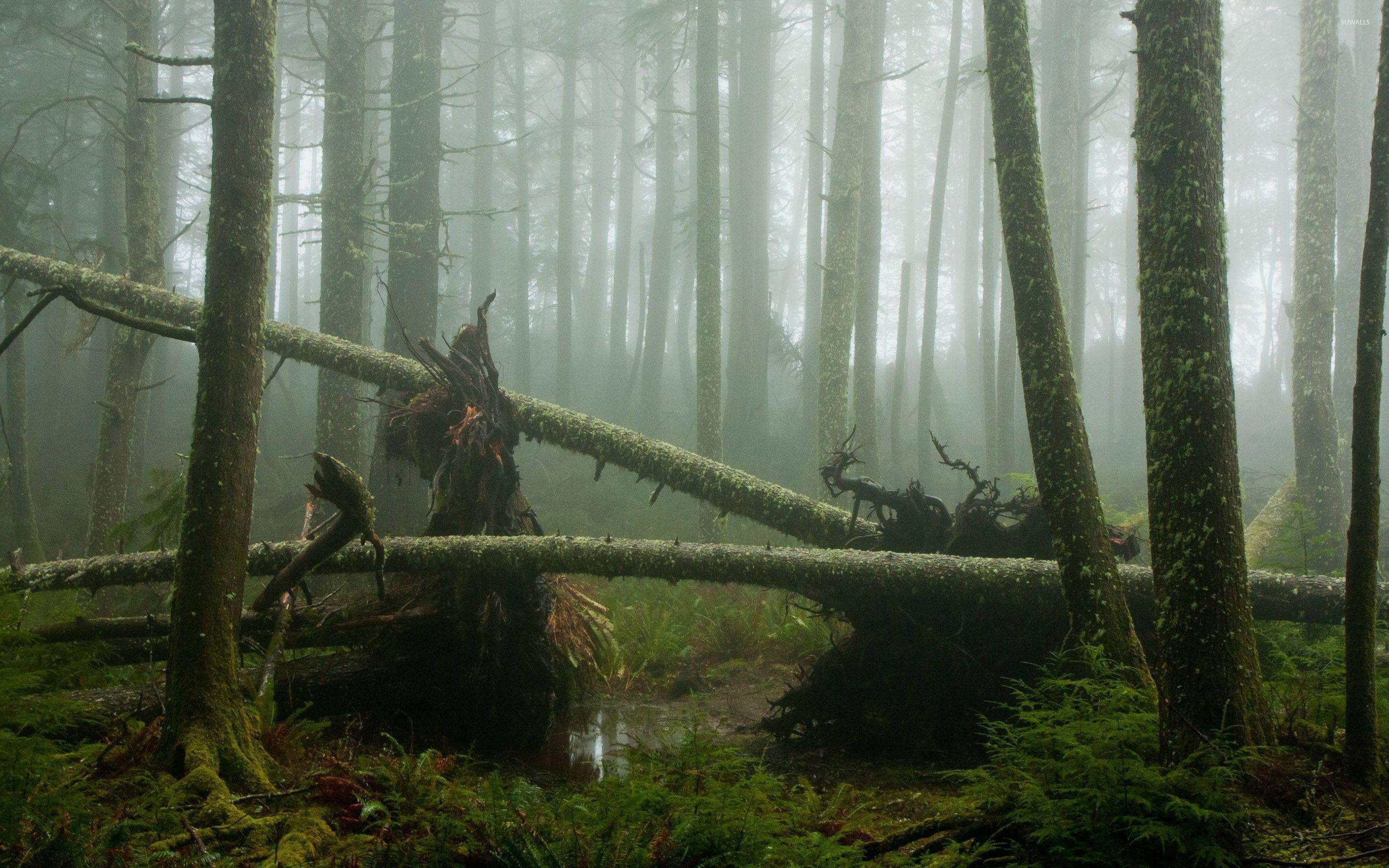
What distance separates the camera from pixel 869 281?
16.3m

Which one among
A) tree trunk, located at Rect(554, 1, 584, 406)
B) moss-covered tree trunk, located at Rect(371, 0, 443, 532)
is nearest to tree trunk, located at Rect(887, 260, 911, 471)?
tree trunk, located at Rect(554, 1, 584, 406)

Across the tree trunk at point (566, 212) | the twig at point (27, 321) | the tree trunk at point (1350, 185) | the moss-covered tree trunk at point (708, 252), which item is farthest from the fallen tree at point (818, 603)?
the tree trunk at point (566, 212)

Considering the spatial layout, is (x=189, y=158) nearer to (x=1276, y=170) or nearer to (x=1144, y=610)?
(x=1144, y=610)

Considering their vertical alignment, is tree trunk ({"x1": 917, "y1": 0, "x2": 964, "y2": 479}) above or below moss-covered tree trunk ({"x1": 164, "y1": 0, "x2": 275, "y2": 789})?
above

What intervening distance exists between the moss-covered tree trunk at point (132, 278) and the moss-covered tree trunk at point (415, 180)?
331cm

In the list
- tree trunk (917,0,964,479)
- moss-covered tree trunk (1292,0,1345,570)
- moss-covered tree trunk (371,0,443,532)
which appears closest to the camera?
moss-covered tree trunk (1292,0,1345,570)

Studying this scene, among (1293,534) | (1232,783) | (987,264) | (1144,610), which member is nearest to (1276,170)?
(987,264)

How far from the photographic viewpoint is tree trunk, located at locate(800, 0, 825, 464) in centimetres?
1981

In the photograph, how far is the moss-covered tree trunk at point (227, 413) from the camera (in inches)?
149

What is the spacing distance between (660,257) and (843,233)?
1096cm

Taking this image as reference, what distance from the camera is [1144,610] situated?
5.48 metres

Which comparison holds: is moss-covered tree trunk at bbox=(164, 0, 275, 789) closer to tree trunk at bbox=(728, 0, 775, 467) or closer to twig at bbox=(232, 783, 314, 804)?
twig at bbox=(232, 783, 314, 804)

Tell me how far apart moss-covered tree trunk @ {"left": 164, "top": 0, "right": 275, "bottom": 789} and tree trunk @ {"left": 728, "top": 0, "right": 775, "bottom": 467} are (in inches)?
576

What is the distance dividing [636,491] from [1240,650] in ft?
51.2
